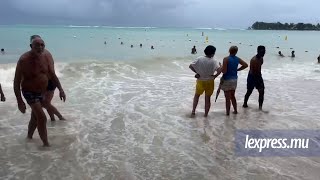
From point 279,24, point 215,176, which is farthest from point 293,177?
point 279,24

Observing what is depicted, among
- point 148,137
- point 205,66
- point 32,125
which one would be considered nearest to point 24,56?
point 32,125

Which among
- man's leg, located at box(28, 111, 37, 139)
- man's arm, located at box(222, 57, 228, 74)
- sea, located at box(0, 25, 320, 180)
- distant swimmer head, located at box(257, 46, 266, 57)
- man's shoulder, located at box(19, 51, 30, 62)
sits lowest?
sea, located at box(0, 25, 320, 180)

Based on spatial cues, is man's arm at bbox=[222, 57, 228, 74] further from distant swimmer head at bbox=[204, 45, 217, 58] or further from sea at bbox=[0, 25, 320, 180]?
sea at bbox=[0, 25, 320, 180]

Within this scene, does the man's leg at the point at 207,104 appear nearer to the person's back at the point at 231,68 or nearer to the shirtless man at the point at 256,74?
the person's back at the point at 231,68

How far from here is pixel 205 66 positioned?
8047 mm

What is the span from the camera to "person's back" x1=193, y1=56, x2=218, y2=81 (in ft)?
26.3

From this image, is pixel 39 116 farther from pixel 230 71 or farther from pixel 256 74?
pixel 256 74

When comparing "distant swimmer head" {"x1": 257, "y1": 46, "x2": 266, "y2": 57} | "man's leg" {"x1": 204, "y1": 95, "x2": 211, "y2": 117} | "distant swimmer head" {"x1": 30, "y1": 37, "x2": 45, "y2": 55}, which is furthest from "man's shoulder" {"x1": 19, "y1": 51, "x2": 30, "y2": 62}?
"distant swimmer head" {"x1": 257, "y1": 46, "x2": 266, "y2": 57}

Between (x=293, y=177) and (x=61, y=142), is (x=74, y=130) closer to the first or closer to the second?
(x=61, y=142)

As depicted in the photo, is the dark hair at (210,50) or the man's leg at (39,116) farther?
the dark hair at (210,50)

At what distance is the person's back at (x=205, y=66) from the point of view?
8.03 metres

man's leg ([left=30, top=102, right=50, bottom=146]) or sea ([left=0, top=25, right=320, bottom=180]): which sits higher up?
man's leg ([left=30, top=102, right=50, bottom=146])

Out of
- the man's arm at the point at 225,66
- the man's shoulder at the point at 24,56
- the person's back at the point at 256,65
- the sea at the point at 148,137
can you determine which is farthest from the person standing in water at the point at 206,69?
the man's shoulder at the point at 24,56

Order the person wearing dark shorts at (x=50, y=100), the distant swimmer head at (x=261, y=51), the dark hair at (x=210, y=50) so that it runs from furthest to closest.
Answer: the distant swimmer head at (x=261, y=51)
the dark hair at (x=210, y=50)
the person wearing dark shorts at (x=50, y=100)
